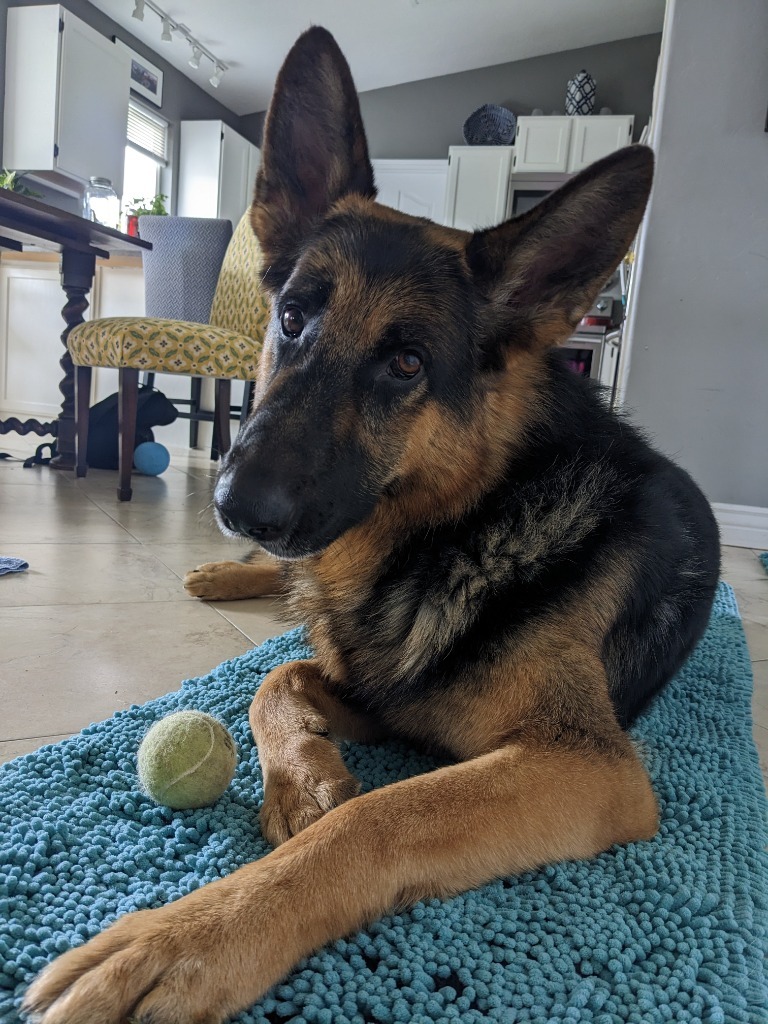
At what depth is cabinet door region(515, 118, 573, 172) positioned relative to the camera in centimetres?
1020

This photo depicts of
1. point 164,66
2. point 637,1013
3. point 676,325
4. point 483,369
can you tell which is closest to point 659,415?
point 676,325

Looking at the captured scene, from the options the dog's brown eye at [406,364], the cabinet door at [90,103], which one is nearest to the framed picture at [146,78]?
the cabinet door at [90,103]

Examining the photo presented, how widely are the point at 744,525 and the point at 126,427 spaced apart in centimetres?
339

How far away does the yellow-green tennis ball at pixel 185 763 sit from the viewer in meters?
1.08

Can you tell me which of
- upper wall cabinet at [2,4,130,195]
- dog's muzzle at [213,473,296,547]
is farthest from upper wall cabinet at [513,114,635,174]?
dog's muzzle at [213,473,296,547]

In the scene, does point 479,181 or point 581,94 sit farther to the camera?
point 479,181

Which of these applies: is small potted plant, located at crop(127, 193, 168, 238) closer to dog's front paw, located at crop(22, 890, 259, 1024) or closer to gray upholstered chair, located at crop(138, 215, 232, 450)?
gray upholstered chair, located at crop(138, 215, 232, 450)

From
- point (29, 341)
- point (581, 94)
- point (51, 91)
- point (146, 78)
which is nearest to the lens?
point (29, 341)

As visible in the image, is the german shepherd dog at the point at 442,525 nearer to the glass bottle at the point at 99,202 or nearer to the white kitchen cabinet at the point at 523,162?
the glass bottle at the point at 99,202

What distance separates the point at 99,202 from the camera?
18.1ft

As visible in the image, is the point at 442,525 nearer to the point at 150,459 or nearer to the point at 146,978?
the point at 146,978

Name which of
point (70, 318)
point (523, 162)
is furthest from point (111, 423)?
point (523, 162)

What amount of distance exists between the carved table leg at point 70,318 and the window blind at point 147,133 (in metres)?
5.88

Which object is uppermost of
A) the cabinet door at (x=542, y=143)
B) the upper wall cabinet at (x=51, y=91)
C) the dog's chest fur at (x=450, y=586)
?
the cabinet door at (x=542, y=143)
